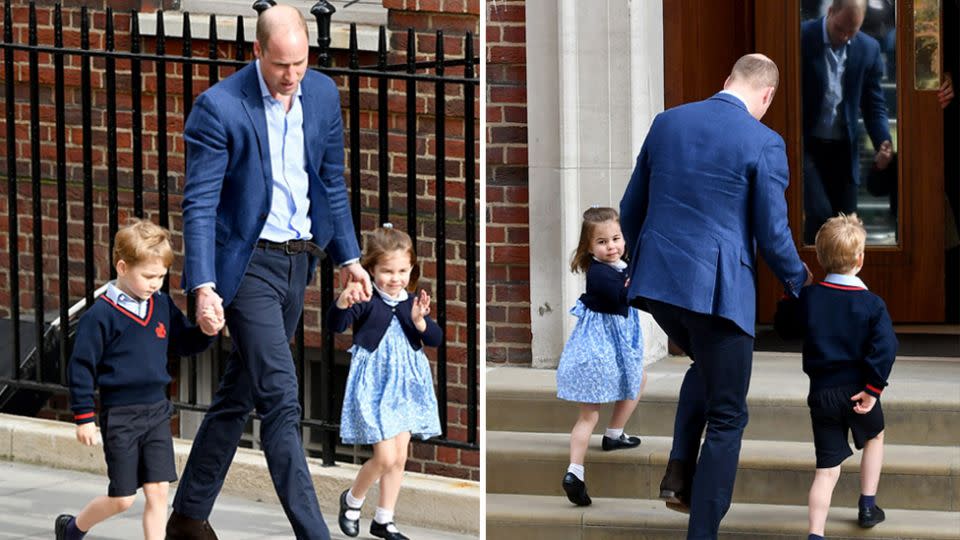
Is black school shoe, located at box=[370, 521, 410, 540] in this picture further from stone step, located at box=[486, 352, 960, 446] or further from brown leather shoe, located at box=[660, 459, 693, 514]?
brown leather shoe, located at box=[660, 459, 693, 514]

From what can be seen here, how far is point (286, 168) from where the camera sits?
6051mm

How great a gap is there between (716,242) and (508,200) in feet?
6.05

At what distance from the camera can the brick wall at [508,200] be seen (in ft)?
25.2

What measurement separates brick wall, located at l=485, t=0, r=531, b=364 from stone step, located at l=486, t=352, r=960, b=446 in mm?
177

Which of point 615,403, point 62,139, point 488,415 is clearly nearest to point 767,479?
point 615,403

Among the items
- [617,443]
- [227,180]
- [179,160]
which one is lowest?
[617,443]

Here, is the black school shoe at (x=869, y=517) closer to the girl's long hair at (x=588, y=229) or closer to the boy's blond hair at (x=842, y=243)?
the boy's blond hair at (x=842, y=243)

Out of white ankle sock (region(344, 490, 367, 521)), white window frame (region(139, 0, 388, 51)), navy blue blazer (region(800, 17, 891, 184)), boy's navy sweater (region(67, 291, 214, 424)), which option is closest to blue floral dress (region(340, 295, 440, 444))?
white ankle sock (region(344, 490, 367, 521))

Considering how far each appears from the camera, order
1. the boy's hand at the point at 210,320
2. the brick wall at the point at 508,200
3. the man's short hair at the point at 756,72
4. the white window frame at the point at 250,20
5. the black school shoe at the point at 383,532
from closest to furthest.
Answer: the boy's hand at the point at 210,320 < the man's short hair at the point at 756,72 < the black school shoe at the point at 383,532 < the brick wall at the point at 508,200 < the white window frame at the point at 250,20

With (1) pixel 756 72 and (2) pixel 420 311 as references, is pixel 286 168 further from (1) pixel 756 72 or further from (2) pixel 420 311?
(1) pixel 756 72

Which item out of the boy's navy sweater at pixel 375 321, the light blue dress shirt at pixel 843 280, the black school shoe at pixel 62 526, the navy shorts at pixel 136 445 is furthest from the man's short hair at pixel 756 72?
the black school shoe at pixel 62 526

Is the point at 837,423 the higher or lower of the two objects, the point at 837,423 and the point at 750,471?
the higher

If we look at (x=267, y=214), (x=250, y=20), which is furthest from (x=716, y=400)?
(x=250, y=20)

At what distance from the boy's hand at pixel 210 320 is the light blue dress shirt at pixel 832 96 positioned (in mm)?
3864
